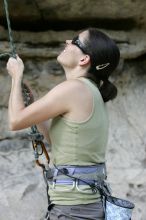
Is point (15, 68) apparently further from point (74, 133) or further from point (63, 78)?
point (63, 78)

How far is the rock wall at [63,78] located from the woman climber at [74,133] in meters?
1.33

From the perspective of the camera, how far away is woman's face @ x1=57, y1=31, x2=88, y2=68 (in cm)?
193

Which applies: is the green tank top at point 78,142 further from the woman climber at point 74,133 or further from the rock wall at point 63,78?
the rock wall at point 63,78

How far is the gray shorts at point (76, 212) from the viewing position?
181cm

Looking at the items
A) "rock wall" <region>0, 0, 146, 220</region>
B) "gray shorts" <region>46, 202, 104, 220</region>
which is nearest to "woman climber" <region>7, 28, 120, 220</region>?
"gray shorts" <region>46, 202, 104, 220</region>

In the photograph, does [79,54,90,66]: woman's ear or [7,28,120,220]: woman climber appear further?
[79,54,90,66]: woman's ear

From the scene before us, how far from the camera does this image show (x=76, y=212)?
1.81 metres

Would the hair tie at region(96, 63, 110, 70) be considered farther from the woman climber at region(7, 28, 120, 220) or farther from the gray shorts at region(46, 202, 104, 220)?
the gray shorts at region(46, 202, 104, 220)

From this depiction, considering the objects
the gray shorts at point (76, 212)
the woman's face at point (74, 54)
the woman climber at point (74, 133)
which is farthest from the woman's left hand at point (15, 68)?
the gray shorts at point (76, 212)

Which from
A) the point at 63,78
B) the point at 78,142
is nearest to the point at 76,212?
the point at 78,142

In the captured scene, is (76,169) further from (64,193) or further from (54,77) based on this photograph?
(54,77)

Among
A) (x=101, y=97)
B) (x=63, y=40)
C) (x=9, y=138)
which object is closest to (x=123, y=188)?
(x=9, y=138)

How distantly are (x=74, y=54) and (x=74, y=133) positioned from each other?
0.34 meters

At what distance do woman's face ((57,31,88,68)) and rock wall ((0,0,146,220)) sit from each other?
1244 millimetres
